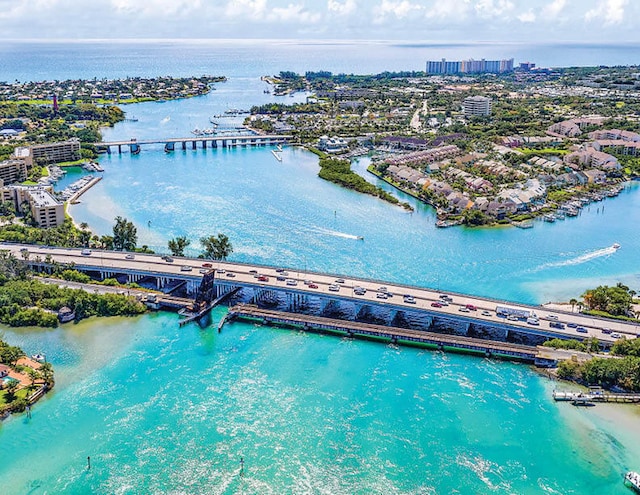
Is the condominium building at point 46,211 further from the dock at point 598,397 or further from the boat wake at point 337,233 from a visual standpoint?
the dock at point 598,397

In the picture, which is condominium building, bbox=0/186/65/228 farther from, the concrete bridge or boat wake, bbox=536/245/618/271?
boat wake, bbox=536/245/618/271

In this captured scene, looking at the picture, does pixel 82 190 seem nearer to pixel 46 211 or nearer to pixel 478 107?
pixel 46 211

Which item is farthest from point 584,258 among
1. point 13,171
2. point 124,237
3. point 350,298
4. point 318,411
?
point 13,171

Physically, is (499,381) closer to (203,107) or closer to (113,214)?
(113,214)

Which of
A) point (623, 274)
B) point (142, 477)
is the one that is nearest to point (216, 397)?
point (142, 477)

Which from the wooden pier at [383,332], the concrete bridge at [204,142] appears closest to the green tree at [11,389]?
the wooden pier at [383,332]

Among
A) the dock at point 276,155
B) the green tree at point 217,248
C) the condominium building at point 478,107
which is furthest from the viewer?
the condominium building at point 478,107
